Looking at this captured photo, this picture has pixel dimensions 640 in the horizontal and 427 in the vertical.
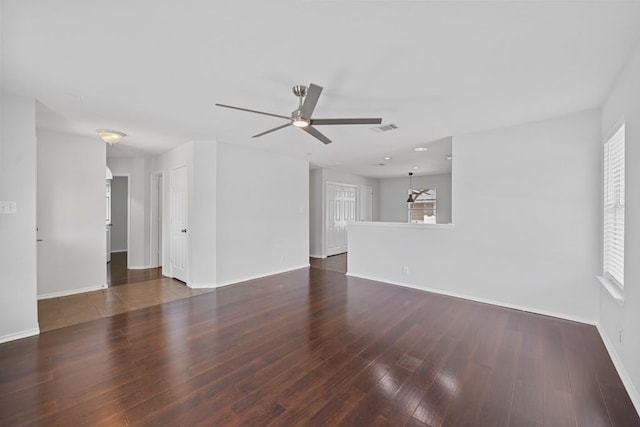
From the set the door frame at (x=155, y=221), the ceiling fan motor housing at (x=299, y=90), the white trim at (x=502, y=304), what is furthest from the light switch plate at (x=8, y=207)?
the white trim at (x=502, y=304)

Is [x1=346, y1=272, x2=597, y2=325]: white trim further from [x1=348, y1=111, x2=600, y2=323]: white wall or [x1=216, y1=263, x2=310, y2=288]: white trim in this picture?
[x1=216, y1=263, x2=310, y2=288]: white trim

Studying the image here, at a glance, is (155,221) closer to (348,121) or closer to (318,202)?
(318,202)

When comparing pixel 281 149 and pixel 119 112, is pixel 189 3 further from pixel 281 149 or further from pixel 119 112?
pixel 281 149

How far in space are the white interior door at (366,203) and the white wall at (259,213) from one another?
10.5 ft

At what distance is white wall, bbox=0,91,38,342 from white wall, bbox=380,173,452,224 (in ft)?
28.0

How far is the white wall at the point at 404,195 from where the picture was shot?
8.39 metres

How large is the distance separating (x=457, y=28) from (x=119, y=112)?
345 centimetres

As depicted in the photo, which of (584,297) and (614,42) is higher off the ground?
(614,42)

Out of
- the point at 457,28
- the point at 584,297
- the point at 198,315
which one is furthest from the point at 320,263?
the point at 457,28

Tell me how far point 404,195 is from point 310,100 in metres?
7.56

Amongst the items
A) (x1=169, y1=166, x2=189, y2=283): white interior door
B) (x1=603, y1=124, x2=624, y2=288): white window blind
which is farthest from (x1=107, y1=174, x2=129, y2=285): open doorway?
(x1=603, y1=124, x2=624, y2=288): white window blind

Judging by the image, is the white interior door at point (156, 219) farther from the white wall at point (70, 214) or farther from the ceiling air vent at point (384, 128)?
the ceiling air vent at point (384, 128)

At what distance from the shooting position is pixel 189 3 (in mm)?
1522

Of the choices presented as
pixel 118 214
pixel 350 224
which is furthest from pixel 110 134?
pixel 118 214
